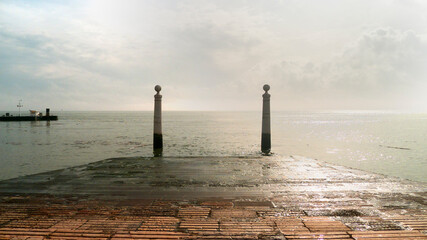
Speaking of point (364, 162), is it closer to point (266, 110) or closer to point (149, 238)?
point (266, 110)

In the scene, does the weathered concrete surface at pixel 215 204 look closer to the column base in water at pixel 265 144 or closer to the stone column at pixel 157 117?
the column base in water at pixel 265 144

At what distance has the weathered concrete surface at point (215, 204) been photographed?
3158 mm

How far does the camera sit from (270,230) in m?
3.17

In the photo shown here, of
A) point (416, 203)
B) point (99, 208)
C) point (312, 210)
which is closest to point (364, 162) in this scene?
point (416, 203)

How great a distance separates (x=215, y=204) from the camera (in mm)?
4160

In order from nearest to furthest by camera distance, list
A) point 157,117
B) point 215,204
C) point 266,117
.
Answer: point 215,204, point 266,117, point 157,117

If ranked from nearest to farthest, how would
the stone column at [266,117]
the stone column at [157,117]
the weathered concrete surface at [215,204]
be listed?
the weathered concrete surface at [215,204], the stone column at [266,117], the stone column at [157,117]

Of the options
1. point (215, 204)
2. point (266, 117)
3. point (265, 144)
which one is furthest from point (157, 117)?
point (215, 204)

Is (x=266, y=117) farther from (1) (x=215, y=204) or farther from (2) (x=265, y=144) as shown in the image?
(1) (x=215, y=204)

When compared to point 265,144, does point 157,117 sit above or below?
above

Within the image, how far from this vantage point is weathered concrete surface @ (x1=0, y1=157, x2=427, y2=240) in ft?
10.4

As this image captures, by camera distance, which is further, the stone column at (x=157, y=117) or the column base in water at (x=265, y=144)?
the column base in water at (x=265, y=144)

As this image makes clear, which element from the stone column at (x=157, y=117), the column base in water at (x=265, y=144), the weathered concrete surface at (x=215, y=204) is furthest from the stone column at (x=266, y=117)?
the weathered concrete surface at (x=215, y=204)

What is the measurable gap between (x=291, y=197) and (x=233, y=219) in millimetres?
1498
